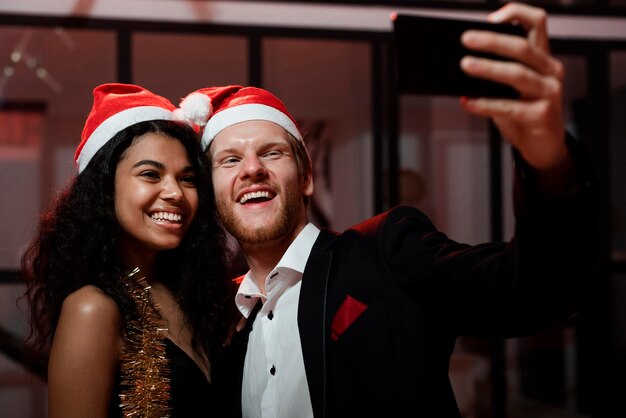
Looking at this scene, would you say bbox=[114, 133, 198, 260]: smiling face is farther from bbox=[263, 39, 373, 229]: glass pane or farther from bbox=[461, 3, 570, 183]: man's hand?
bbox=[263, 39, 373, 229]: glass pane

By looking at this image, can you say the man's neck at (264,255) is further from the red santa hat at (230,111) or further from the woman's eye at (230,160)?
the red santa hat at (230,111)

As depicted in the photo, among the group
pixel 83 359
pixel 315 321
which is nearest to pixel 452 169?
pixel 315 321

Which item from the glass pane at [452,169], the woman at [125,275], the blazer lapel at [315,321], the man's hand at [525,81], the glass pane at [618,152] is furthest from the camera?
the glass pane at [618,152]

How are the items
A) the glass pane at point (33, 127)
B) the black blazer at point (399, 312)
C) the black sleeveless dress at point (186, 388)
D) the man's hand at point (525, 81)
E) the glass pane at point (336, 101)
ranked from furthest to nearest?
the glass pane at point (336, 101)
the glass pane at point (33, 127)
the black sleeveless dress at point (186, 388)
the black blazer at point (399, 312)
the man's hand at point (525, 81)

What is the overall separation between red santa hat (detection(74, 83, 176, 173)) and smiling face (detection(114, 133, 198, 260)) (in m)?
0.06

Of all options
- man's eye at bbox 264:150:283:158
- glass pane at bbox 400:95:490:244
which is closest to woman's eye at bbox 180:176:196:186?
man's eye at bbox 264:150:283:158

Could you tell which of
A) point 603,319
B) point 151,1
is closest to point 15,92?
point 151,1

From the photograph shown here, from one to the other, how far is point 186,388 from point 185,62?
2.60 meters

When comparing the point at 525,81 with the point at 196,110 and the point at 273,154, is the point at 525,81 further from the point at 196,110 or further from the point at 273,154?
the point at 196,110

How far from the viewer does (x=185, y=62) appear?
12.9 ft

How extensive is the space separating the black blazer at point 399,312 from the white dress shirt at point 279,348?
0.32ft

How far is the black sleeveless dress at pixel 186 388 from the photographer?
1.71m

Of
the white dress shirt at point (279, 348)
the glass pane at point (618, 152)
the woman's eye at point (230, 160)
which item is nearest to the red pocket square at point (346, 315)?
the white dress shirt at point (279, 348)

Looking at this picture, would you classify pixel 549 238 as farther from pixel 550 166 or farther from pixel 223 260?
pixel 223 260
